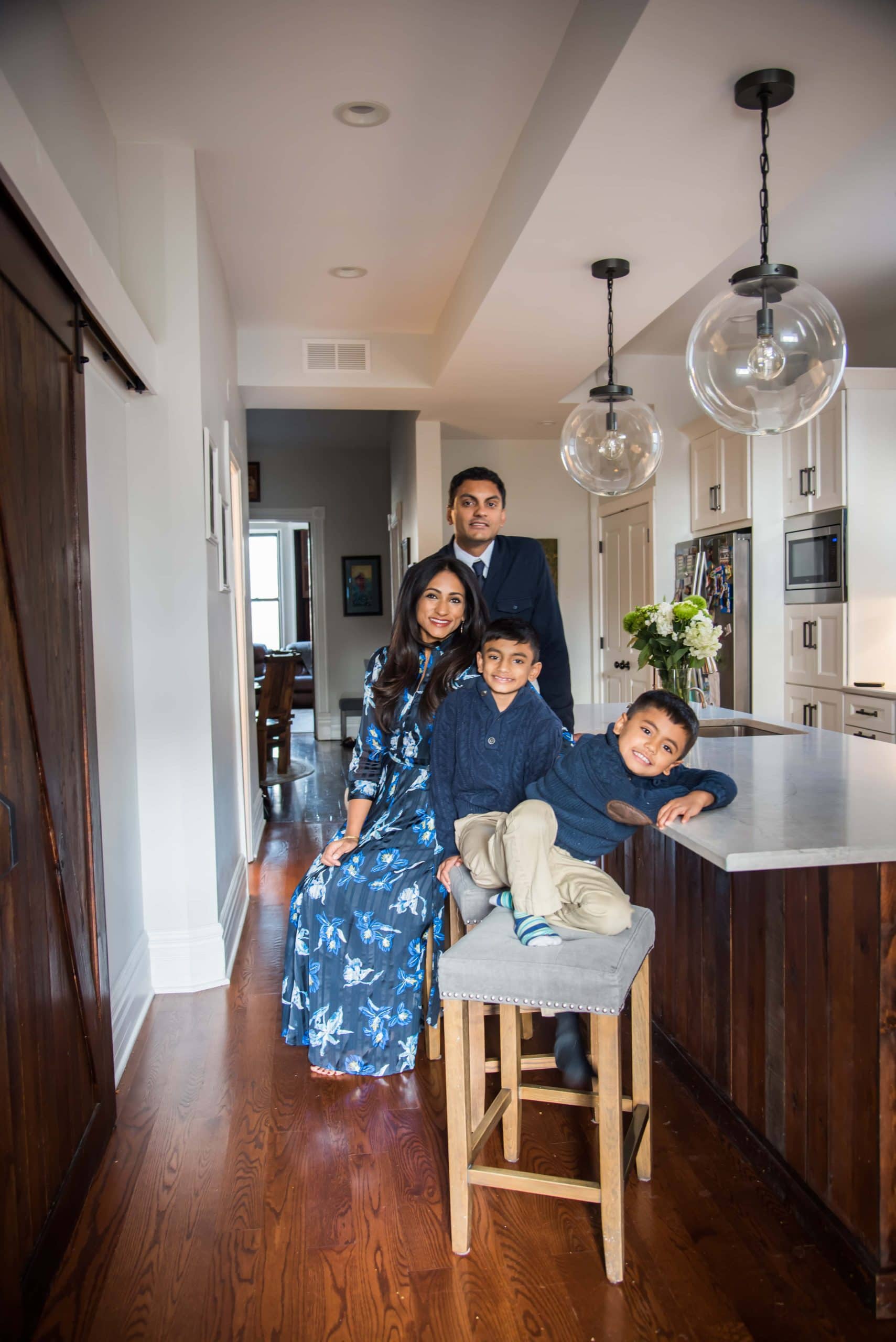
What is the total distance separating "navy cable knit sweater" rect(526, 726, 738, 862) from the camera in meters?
1.83

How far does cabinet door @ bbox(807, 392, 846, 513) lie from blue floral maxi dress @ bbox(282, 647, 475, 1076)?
2.68m

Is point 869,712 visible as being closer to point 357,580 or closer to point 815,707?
point 815,707

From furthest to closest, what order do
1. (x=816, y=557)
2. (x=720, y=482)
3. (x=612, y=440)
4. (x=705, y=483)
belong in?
(x=705, y=483)
(x=720, y=482)
(x=816, y=557)
(x=612, y=440)

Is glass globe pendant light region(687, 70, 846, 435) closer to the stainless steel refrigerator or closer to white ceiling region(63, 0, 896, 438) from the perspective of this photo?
white ceiling region(63, 0, 896, 438)

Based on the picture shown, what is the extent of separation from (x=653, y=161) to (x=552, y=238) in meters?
0.54

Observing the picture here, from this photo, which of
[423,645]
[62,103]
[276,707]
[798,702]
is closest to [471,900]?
[423,645]

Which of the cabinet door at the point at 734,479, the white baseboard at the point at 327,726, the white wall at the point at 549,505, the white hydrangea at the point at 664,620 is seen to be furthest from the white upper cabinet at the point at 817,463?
the white baseboard at the point at 327,726

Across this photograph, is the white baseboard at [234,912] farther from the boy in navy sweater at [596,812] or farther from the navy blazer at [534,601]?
the boy in navy sweater at [596,812]

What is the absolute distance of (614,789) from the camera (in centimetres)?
186

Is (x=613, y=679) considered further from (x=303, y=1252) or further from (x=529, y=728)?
(x=303, y=1252)

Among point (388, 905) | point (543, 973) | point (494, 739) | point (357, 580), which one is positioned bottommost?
point (388, 905)

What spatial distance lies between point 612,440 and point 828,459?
1932 millimetres

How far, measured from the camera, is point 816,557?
443 cm

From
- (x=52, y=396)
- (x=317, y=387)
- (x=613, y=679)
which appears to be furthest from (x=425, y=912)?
(x=613, y=679)
